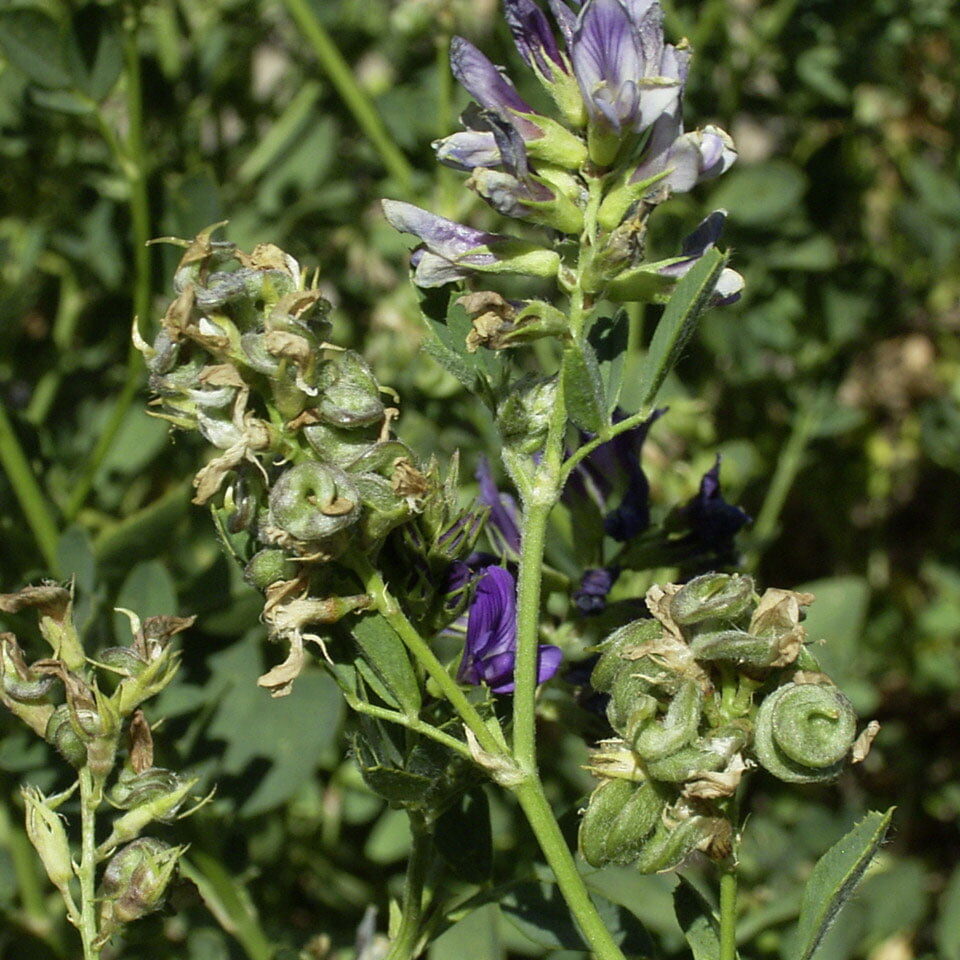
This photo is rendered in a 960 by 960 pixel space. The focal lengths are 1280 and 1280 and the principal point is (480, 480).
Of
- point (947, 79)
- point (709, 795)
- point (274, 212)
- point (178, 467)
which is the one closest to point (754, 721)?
point (709, 795)

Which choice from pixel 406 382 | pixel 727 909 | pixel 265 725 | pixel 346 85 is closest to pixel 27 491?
pixel 265 725

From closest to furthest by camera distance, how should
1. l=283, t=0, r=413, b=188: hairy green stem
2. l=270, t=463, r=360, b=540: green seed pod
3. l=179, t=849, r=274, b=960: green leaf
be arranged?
l=270, t=463, r=360, b=540: green seed pod → l=179, t=849, r=274, b=960: green leaf → l=283, t=0, r=413, b=188: hairy green stem

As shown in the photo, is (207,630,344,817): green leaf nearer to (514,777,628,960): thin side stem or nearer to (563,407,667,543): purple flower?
(563,407,667,543): purple flower

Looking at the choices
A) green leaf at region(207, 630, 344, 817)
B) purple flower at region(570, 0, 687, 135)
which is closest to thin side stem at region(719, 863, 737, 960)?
purple flower at region(570, 0, 687, 135)

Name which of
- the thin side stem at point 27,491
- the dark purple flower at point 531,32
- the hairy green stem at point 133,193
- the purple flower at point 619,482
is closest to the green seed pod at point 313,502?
the dark purple flower at point 531,32

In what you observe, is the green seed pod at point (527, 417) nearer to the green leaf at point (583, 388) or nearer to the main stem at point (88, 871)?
the green leaf at point (583, 388)

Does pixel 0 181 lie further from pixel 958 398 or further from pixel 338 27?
pixel 958 398
